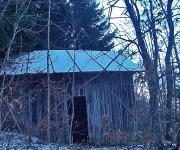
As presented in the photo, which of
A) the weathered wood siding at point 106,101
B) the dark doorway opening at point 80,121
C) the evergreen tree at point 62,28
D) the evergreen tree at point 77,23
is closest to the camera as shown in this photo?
the evergreen tree at point 77,23

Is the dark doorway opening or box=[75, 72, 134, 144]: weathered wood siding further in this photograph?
the dark doorway opening

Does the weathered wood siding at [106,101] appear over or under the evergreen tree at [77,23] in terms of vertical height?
under

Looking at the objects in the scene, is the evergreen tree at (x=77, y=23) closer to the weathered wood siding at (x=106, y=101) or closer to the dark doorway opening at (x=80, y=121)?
the weathered wood siding at (x=106, y=101)

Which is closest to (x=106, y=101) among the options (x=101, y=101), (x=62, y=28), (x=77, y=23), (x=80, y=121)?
(x=101, y=101)

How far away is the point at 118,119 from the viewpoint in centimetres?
1938

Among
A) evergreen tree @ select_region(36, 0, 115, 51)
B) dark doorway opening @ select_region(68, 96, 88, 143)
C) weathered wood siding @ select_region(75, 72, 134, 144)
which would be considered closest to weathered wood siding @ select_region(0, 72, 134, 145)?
weathered wood siding @ select_region(75, 72, 134, 144)

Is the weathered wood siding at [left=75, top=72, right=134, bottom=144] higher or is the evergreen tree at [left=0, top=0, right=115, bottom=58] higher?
the evergreen tree at [left=0, top=0, right=115, bottom=58]

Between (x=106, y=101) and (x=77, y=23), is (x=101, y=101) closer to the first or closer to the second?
(x=106, y=101)

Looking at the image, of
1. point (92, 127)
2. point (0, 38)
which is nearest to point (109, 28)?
point (0, 38)

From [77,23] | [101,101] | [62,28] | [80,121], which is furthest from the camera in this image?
[80,121]

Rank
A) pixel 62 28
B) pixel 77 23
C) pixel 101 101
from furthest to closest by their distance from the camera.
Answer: pixel 101 101 < pixel 77 23 < pixel 62 28

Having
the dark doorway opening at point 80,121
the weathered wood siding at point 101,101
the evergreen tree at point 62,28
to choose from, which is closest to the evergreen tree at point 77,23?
the evergreen tree at point 62,28

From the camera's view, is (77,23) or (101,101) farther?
(101,101)

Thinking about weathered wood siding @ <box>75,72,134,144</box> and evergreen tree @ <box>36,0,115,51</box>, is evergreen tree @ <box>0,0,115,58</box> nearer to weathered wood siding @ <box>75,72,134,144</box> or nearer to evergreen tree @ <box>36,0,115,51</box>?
evergreen tree @ <box>36,0,115,51</box>
